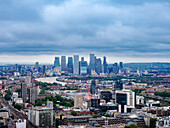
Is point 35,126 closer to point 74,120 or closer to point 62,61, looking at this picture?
point 74,120

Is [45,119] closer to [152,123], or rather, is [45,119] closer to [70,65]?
[152,123]

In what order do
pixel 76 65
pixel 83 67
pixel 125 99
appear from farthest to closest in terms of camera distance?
1. pixel 76 65
2. pixel 83 67
3. pixel 125 99

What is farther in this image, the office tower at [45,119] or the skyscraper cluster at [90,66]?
the skyscraper cluster at [90,66]

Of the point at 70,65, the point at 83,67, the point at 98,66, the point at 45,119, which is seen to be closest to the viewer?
the point at 45,119

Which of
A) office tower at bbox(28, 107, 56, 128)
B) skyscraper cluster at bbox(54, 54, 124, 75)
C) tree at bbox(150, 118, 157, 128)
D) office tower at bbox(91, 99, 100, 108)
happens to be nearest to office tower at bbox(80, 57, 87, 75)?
skyscraper cluster at bbox(54, 54, 124, 75)

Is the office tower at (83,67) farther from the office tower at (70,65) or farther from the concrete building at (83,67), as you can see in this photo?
the office tower at (70,65)

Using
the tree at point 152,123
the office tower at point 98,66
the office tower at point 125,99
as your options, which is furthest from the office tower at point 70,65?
the tree at point 152,123

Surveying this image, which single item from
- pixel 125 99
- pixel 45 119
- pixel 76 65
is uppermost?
pixel 76 65

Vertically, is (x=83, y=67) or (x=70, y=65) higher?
(x=70, y=65)

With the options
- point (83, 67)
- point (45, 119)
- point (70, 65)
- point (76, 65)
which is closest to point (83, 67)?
point (83, 67)
